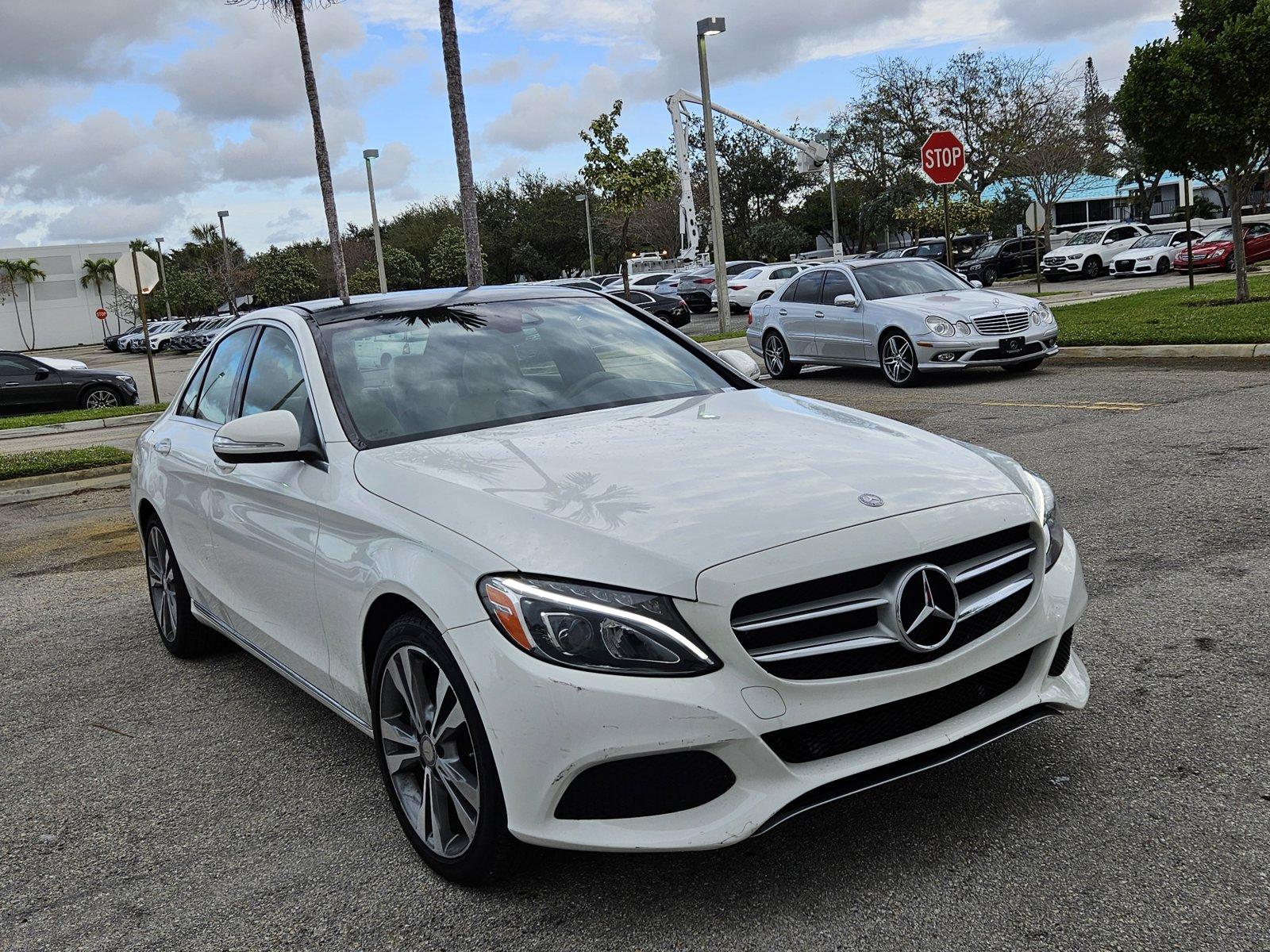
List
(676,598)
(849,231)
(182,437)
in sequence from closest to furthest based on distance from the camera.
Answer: (676,598), (182,437), (849,231)

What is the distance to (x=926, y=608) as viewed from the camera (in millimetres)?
2814

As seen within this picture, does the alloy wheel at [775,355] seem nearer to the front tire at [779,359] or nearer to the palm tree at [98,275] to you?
the front tire at [779,359]

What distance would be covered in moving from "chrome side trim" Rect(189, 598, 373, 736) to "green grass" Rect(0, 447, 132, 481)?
863 centimetres

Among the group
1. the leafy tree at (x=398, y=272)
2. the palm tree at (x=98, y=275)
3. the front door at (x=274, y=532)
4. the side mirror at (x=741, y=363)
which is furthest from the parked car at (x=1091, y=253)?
the palm tree at (x=98, y=275)

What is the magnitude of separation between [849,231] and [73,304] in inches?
2130

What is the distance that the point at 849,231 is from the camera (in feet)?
215

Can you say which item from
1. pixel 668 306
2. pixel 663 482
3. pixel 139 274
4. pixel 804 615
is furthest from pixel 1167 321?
pixel 139 274

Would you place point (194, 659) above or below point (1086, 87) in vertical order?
below

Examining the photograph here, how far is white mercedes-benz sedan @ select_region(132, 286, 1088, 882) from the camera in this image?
2.67 meters

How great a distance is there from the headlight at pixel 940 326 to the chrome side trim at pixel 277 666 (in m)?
10.3

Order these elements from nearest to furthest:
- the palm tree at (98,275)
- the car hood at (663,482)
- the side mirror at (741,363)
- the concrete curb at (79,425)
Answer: the car hood at (663,482)
the side mirror at (741,363)
the concrete curb at (79,425)
the palm tree at (98,275)

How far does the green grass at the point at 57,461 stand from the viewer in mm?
12586

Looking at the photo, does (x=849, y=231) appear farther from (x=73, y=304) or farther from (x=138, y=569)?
(x=138, y=569)

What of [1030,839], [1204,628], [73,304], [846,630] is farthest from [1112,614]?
[73,304]
